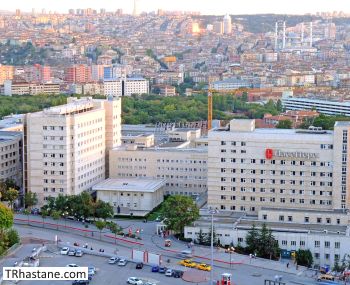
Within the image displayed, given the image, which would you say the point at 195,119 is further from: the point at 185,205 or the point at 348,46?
the point at 348,46

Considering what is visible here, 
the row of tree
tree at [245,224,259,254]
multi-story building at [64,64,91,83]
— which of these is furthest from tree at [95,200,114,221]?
multi-story building at [64,64,91,83]

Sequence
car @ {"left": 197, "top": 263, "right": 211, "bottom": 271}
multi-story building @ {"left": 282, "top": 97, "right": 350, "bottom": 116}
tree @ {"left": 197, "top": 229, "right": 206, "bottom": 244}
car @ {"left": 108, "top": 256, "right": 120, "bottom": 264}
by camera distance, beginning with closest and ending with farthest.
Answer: car @ {"left": 197, "top": 263, "right": 211, "bottom": 271} → car @ {"left": 108, "top": 256, "right": 120, "bottom": 264} → tree @ {"left": 197, "top": 229, "right": 206, "bottom": 244} → multi-story building @ {"left": 282, "top": 97, "right": 350, "bottom": 116}

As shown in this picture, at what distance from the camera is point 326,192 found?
19.4m

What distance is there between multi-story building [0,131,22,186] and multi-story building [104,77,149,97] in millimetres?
28492

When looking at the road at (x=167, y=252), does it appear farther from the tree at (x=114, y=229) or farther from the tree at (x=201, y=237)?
the tree at (x=201, y=237)

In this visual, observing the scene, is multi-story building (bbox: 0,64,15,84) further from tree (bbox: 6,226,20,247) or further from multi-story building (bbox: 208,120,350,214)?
tree (bbox: 6,226,20,247)

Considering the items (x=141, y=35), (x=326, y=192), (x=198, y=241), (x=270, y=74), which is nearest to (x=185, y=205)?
(x=198, y=241)

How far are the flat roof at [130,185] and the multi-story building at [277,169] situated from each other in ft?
5.67

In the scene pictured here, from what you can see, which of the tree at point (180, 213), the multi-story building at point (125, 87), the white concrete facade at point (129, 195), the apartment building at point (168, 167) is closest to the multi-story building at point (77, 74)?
the multi-story building at point (125, 87)

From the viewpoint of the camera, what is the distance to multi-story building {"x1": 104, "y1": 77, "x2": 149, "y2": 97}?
Answer: 51.4 m

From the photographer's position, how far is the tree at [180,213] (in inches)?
705

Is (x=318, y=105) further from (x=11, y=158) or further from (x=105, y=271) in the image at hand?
(x=105, y=271)

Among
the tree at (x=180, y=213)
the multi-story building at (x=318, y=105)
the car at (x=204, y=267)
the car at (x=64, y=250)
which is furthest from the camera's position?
the multi-story building at (x=318, y=105)

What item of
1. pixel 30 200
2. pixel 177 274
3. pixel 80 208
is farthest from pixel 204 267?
pixel 30 200
